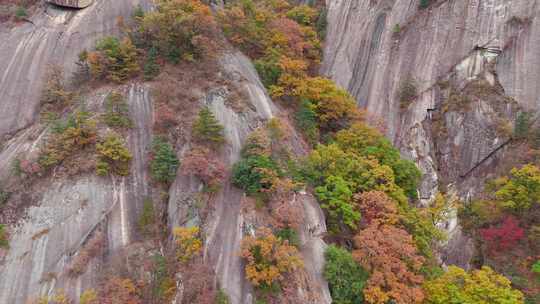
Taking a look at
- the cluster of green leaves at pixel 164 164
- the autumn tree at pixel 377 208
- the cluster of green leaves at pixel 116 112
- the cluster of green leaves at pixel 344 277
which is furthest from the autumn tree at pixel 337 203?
the cluster of green leaves at pixel 116 112

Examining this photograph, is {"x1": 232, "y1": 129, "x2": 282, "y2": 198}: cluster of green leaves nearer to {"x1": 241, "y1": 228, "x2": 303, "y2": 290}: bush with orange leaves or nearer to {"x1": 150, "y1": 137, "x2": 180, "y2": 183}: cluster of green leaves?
{"x1": 241, "y1": 228, "x2": 303, "y2": 290}: bush with orange leaves

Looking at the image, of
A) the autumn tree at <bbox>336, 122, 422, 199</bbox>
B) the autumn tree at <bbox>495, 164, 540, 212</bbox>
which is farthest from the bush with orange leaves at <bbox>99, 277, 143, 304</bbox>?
the autumn tree at <bbox>495, 164, 540, 212</bbox>

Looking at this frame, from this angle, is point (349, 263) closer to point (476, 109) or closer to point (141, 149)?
point (141, 149)

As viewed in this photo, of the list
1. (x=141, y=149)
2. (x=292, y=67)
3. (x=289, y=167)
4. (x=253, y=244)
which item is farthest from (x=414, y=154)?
(x=141, y=149)

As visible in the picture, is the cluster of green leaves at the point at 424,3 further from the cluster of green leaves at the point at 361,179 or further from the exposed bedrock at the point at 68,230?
the exposed bedrock at the point at 68,230

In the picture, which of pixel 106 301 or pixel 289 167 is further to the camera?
pixel 289 167

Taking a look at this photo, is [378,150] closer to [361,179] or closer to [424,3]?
[361,179]
